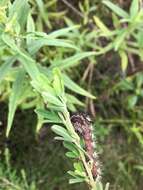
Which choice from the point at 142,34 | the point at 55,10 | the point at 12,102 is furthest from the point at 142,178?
the point at 12,102

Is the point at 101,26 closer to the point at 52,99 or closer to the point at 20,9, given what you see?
the point at 20,9

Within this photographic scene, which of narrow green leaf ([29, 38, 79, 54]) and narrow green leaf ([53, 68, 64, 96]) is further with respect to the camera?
narrow green leaf ([29, 38, 79, 54])

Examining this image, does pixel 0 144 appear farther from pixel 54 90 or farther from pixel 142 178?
pixel 54 90

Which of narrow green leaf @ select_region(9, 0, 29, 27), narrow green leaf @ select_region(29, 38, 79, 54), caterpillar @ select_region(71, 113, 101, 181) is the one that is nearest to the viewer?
caterpillar @ select_region(71, 113, 101, 181)

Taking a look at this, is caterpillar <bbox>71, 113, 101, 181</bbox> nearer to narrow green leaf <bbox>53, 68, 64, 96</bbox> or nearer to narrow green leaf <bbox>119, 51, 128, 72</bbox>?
narrow green leaf <bbox>53, 68, 64, 96</bbox>

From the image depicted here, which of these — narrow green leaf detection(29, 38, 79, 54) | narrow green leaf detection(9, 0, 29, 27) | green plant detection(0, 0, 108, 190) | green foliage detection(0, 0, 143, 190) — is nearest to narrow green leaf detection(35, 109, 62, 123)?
green plant detection(0, 0, 108, 190)

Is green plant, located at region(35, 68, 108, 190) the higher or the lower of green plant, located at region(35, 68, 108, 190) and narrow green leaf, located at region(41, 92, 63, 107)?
the lower

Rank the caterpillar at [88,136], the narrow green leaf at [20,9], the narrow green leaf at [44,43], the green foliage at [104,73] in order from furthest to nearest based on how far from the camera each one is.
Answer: the green foliage at [104,73]
the narrow green leaf at [44,43]
the narrow green leaf at [20,9]
the caterpillar at [88,136]

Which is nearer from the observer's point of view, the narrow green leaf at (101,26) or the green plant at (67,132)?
the green plant at (67,132)

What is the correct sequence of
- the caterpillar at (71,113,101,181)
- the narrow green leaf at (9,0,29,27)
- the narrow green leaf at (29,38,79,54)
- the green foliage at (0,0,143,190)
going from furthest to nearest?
the green foliage at (0,0,143,190)
the narrow green leaf at (29,38,79,54)
the narrow green leaf at (9,0,29,27)
the caterpillar at (71,113,101,181)

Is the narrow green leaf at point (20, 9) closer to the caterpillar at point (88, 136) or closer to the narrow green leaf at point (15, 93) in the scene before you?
the narrow green leaf at point (15, 93)

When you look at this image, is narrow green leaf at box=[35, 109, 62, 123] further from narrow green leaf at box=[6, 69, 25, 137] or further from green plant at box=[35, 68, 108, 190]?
narrow green leaf at box=[6, 69, 25, 137]

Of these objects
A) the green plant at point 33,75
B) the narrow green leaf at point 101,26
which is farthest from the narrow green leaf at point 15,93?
the narrow green leaf at point 101,26
